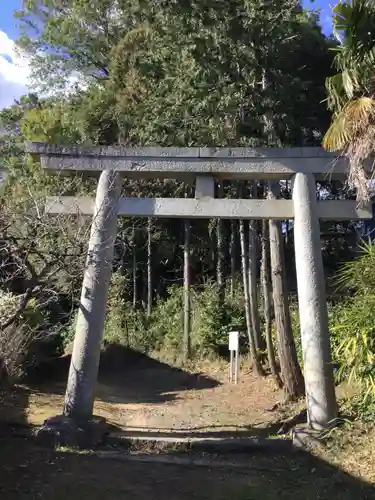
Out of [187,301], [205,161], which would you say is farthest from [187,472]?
[187,301]

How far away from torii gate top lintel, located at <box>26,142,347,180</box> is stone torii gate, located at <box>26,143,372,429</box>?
0.01 metres

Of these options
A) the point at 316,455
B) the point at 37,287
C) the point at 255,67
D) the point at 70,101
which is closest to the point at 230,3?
the point at 255,67

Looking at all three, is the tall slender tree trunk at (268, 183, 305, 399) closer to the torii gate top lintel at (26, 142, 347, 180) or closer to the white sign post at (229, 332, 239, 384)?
the white sign post at (229, 332, 239, 384)

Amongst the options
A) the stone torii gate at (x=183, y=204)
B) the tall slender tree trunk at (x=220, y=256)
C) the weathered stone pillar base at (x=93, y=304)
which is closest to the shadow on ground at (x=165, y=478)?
the weathered stone pillar base at (x=93, y=304)

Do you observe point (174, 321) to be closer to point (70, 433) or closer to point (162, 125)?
point (162, 125)

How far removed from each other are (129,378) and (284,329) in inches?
293

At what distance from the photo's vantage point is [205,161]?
7617 millimetres

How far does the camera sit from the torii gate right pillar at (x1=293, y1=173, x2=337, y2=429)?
6794 mm

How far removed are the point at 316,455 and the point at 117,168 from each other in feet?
15.0

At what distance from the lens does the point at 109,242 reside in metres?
7.53

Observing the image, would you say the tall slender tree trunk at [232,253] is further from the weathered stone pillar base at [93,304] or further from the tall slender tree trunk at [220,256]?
the weathered stone pillar base at [93,304]

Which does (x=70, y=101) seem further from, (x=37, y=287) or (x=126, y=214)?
(x=37, y=287)

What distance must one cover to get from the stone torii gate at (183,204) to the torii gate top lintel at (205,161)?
0.01 m

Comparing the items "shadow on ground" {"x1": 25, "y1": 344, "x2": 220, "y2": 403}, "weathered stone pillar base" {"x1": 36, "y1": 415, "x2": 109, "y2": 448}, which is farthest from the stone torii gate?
"shadow on ground" {"x1": 25, "y1": 344, "x2": 220, "y2": 403}
